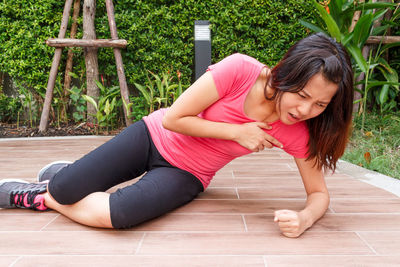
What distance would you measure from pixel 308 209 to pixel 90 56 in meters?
3.22

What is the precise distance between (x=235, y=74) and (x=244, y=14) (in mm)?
3072

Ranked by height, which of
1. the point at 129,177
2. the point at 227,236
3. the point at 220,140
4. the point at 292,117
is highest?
the point at 292,117

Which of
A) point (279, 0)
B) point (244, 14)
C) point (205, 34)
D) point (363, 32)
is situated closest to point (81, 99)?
point (205, 34)

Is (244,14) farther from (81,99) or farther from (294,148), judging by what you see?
(294,148)

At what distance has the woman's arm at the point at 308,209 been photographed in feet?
3.65

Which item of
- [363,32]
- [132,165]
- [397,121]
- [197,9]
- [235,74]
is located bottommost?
[397,121]

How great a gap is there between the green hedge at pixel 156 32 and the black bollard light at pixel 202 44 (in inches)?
15.5

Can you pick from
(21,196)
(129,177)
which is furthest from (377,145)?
(21,196)

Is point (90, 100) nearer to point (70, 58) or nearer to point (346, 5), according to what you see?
point (70, 58)

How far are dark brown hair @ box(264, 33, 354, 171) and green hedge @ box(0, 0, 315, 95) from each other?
302cm

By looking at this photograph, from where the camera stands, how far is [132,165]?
1361 millimetres

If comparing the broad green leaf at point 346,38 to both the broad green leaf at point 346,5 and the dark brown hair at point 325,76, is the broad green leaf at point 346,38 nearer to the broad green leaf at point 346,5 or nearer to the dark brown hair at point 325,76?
the broad green leaf at point 346,5

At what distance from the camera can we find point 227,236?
1.16 meters

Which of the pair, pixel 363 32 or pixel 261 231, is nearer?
pixel 261 231
